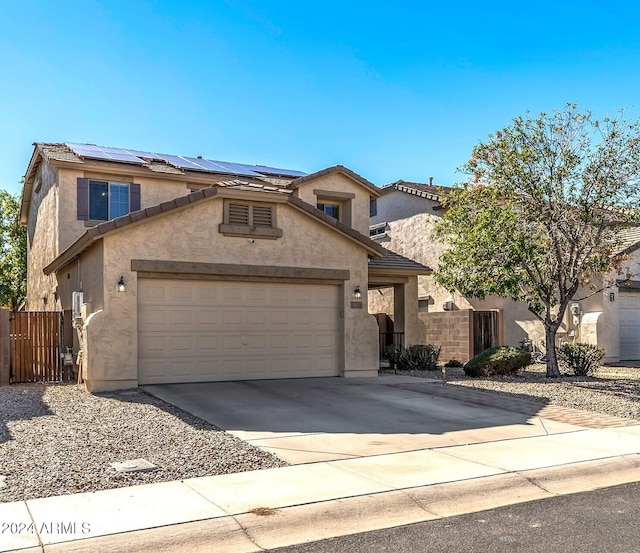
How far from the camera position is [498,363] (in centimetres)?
1675

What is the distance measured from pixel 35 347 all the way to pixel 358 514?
1203 centimetres

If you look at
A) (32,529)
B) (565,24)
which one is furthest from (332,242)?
(32,529)

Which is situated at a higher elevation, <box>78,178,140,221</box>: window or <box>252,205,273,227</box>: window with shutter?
<box>78,178,140,221</box>: window

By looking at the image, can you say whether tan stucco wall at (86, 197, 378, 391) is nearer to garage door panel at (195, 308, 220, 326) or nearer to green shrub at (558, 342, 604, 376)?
garage door panel at (195, 308, 220, 326)

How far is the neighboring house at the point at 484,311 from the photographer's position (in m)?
21.2

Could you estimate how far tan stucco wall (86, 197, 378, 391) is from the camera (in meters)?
13.6

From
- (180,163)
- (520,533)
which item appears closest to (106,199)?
(180,163)

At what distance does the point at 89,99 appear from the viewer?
15.0 m

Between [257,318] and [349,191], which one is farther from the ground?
[349,191]

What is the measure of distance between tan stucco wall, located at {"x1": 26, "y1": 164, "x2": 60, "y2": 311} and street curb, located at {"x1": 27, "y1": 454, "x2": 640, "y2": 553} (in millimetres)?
15392

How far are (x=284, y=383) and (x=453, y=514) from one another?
878 centimetres

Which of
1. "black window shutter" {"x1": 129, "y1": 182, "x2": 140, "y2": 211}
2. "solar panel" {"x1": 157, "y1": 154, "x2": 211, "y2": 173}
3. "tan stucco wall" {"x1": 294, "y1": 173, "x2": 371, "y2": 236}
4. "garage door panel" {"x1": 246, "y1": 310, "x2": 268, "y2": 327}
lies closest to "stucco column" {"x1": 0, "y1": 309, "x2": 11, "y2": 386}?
"garage door panel" {"x1": 246, "y1": 310, "x2": 268, "y2": 327}

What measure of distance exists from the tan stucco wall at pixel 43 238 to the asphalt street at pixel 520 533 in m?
16.1

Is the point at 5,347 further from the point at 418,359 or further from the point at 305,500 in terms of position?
the point at 305,500
